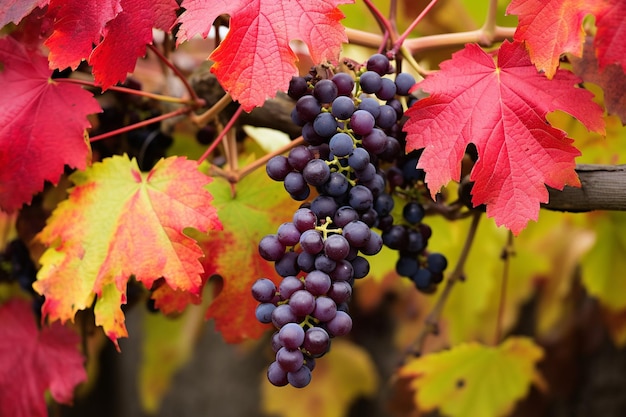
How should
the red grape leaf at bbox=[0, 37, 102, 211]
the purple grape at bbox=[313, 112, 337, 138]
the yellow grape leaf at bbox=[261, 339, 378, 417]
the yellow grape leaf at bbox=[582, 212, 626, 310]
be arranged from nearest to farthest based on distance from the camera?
the purple grape at bbox=[313, 112, 337, 138], the red grape leaf at bbox=[0, 37, 102, 211], the yellow grape leaf at bbox=[582, 212, 626, 310], the yellow grape leaf at bbox=[261, 339, 378, 417]

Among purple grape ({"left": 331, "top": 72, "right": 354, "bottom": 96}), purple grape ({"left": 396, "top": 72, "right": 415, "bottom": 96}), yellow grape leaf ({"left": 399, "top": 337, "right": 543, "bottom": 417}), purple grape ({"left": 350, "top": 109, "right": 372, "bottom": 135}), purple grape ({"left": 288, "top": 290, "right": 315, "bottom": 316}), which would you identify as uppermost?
purple grape ({"left": 331, "top": 72, "right": 354, "bottom": 96})

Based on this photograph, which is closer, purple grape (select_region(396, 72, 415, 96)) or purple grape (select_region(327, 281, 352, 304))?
purple grape (select_region(327, 281, 352, 304))

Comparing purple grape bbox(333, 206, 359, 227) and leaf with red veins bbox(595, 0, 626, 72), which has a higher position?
leaf with red veins bbox(595, 0, 626, 72)

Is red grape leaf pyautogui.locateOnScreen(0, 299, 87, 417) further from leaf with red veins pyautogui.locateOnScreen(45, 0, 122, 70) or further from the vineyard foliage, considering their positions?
leaf with red veins pyautogui.locateOnScreen(45, 0, 122, 70)

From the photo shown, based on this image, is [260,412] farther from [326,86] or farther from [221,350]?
[326,86]

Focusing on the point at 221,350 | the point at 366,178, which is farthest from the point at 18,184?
the point at 221,350

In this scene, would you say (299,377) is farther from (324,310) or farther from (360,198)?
(360,198)

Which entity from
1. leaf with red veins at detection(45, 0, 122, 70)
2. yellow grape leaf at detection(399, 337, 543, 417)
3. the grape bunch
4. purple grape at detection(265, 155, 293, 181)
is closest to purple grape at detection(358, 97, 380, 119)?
the grape bunch

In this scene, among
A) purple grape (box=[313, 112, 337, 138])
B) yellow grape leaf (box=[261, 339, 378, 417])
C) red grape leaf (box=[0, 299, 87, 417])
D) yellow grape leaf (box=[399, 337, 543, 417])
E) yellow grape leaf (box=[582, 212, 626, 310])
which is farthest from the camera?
yellow grape leaf (box=[261, 339, 378, 417])
